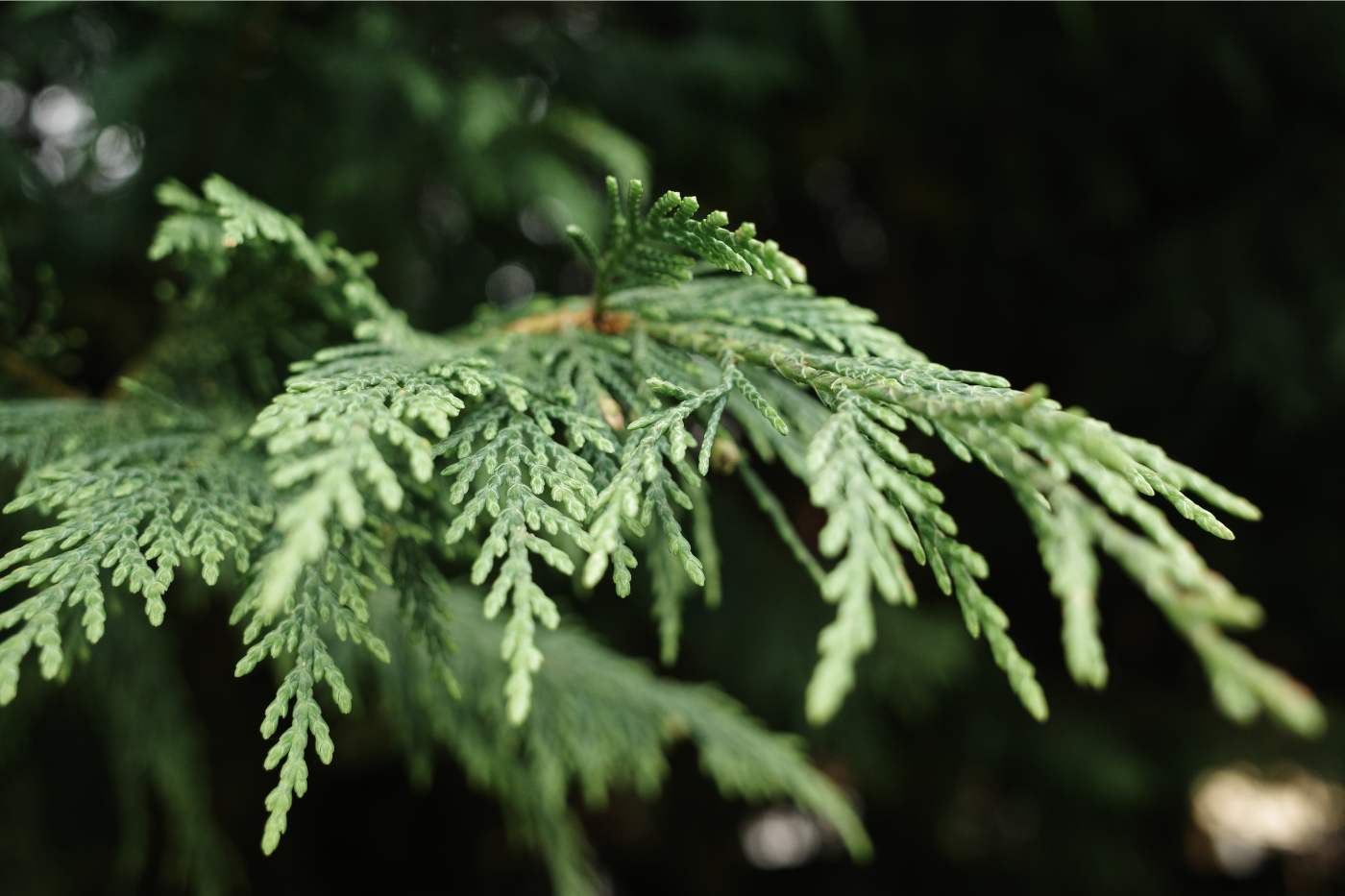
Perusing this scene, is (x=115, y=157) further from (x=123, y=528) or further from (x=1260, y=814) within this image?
(x=1260, y=814)

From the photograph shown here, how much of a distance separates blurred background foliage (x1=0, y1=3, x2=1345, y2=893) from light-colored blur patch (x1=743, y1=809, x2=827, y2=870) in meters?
0.08

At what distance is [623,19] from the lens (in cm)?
326

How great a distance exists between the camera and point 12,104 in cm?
→ 266

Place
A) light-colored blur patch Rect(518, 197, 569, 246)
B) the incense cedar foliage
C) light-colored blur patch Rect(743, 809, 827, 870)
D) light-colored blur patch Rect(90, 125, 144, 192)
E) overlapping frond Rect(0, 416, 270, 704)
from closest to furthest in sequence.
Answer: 1. the incense cedar foliage
2. overlapping frond Rect(0, 416, 270, 704)
3. light-colored blur patch Rect(90, 125, 144, 192)
4. light-colored blur patch Rect(518, 197, 569, 246)
5. light-colored blur patch Rect(743, 809, 827, 870)

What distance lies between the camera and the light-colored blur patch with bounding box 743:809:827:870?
4703mm

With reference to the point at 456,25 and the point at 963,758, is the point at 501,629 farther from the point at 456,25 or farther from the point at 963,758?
the point at 963,758

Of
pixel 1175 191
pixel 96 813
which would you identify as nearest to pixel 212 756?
pixel 96 813

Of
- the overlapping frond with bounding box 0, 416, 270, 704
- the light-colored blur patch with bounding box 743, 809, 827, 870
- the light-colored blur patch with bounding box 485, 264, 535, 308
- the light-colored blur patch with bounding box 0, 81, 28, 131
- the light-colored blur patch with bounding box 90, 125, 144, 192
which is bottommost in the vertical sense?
the overlapping frond with bounding box 0, 416, 270, 704

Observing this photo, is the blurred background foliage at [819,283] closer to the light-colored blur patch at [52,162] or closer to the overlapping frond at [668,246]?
the light-colored blur patch at [52,162]

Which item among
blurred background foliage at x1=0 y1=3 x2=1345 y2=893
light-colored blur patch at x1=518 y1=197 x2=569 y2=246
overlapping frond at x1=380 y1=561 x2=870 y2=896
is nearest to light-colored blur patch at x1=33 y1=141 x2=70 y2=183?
blurred background foliage at x1=0 y1=3 x2=1345 y2=893

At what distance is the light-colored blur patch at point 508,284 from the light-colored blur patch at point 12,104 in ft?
4.99

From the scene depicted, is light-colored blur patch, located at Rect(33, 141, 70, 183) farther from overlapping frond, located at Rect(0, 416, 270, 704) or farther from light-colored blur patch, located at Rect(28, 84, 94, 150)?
overlapping frond, located at Rect(0, 416, 270, 704)

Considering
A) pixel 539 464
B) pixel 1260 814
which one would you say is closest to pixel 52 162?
pixel 539 464

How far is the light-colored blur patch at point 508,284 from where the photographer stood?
3108mm
